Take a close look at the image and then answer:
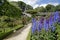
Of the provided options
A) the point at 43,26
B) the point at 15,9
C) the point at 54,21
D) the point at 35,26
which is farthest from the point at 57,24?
the point at 15,9

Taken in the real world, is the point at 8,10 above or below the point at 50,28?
below

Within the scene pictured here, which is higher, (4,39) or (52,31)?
(52,31)

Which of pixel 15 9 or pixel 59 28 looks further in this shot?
pixel 15 9

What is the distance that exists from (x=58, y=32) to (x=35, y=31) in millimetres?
1569

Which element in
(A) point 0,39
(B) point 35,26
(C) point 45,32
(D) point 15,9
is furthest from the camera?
(D) point 15,9

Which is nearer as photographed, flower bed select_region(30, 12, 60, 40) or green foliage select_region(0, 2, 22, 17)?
flower bed select_region(30, 12, 60, 40)

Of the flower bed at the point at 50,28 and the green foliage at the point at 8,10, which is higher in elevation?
the flower bed at the point at 50,28

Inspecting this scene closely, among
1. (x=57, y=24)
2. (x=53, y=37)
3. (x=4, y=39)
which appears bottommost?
(x=4, y=39)

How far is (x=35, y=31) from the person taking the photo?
8102 mm

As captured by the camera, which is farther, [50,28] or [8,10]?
[8,10]

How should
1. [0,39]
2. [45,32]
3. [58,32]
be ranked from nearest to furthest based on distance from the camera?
1. [58,32]
2. [45,32]
3. [0,39]

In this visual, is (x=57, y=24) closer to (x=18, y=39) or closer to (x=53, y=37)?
(x=53, y=37)

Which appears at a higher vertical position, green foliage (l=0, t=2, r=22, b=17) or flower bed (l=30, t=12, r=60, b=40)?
flower bed (l=30, t=12, r=60, b=40)

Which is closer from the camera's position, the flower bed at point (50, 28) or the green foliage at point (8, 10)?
the flower bed at point (50, 28)
